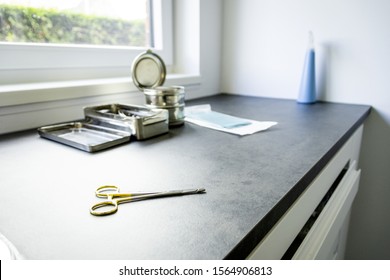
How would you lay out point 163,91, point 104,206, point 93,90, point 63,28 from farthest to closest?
point 63,28
point 93,90
point 163,91
point 104,206

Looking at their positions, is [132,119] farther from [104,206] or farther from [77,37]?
[77,37]

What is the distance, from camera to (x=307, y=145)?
2.22ft

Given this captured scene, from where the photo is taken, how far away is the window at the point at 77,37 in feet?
2.99

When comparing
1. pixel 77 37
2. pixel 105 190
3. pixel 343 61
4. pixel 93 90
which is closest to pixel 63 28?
pixel 77 37

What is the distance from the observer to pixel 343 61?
3.73 feet

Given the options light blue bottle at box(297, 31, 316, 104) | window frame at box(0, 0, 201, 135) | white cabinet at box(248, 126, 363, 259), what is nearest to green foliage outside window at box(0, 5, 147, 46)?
window frame at box(0, 0, 201, 135)

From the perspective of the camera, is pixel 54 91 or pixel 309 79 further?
pixel 309 79

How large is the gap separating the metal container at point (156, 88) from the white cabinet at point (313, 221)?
1.38ft

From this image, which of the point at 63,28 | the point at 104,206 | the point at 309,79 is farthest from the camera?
the point at 309,79

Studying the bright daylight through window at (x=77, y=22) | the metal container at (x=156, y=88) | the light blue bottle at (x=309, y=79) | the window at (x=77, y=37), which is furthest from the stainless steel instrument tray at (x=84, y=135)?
the light blue bottle at (x=309, y=79)

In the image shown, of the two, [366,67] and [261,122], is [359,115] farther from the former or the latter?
[261,122]

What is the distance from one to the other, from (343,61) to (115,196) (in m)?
1.06

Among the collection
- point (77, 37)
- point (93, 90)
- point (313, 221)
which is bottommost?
point (313, 221)
